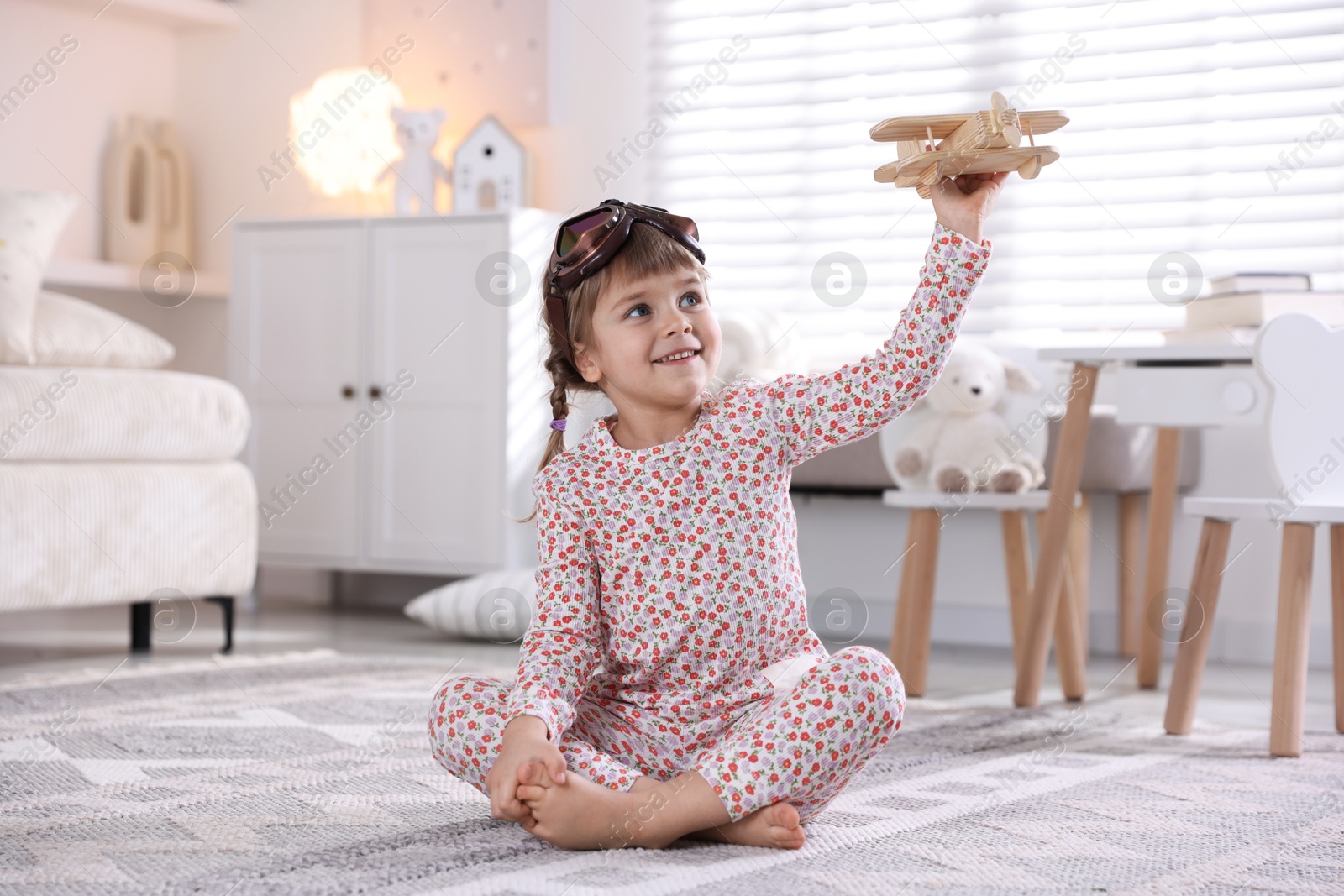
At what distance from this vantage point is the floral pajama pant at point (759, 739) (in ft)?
3.72

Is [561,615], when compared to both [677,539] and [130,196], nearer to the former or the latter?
[677,539]

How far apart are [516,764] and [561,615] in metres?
0.18

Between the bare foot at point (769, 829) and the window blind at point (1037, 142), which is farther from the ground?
the window blind at point (1037, 142)

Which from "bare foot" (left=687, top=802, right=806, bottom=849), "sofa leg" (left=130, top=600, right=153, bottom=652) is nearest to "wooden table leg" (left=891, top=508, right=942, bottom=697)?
"bare foot" (left=687, top=802, right=806, bottom=849)

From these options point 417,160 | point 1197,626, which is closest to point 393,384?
point 417,160

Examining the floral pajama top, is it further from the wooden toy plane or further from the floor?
the floor

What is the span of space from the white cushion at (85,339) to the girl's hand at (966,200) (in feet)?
5.95

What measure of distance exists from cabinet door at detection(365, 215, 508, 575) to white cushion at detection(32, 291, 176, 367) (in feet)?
2.33

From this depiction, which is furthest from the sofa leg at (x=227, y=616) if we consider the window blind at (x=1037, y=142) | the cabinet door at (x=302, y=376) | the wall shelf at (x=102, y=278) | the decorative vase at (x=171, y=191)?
the decorative vase at (x=171, y=191)

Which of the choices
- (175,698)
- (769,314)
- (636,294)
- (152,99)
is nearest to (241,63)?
(152,99)

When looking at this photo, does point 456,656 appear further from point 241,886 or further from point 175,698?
point 241,886

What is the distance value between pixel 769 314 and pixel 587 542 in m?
1.81

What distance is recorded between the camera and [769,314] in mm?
3021

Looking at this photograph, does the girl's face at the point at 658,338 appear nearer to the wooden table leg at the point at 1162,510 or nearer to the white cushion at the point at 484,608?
the wooden table leg at the point at 1162,510
